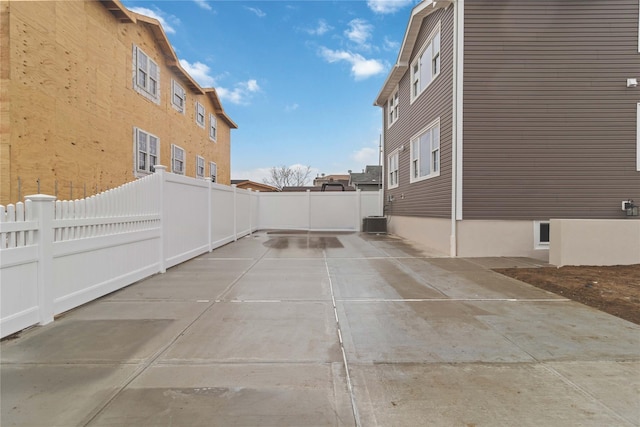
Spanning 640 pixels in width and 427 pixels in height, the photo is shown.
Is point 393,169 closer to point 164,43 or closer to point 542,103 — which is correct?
point 542,103

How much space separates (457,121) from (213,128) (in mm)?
14673

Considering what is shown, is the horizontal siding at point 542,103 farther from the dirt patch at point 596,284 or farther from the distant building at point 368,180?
the distant building at point 368,180

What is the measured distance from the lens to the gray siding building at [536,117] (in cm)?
842

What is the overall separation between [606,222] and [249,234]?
39.3 ft

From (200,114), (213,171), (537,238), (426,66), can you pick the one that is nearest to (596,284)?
(537,238)

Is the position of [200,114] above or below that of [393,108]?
above

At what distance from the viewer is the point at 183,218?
24.6 ft

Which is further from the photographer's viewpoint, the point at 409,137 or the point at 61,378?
the point at 409,137

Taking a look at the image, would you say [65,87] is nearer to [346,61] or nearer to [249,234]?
[249,234]

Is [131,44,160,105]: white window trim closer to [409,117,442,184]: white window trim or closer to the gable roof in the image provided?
the gable roof

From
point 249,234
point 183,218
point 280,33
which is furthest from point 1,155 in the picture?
point 280,33

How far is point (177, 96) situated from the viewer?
1451cm

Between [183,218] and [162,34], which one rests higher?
[162,34]

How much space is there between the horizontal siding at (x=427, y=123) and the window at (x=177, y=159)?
9.58 meters
